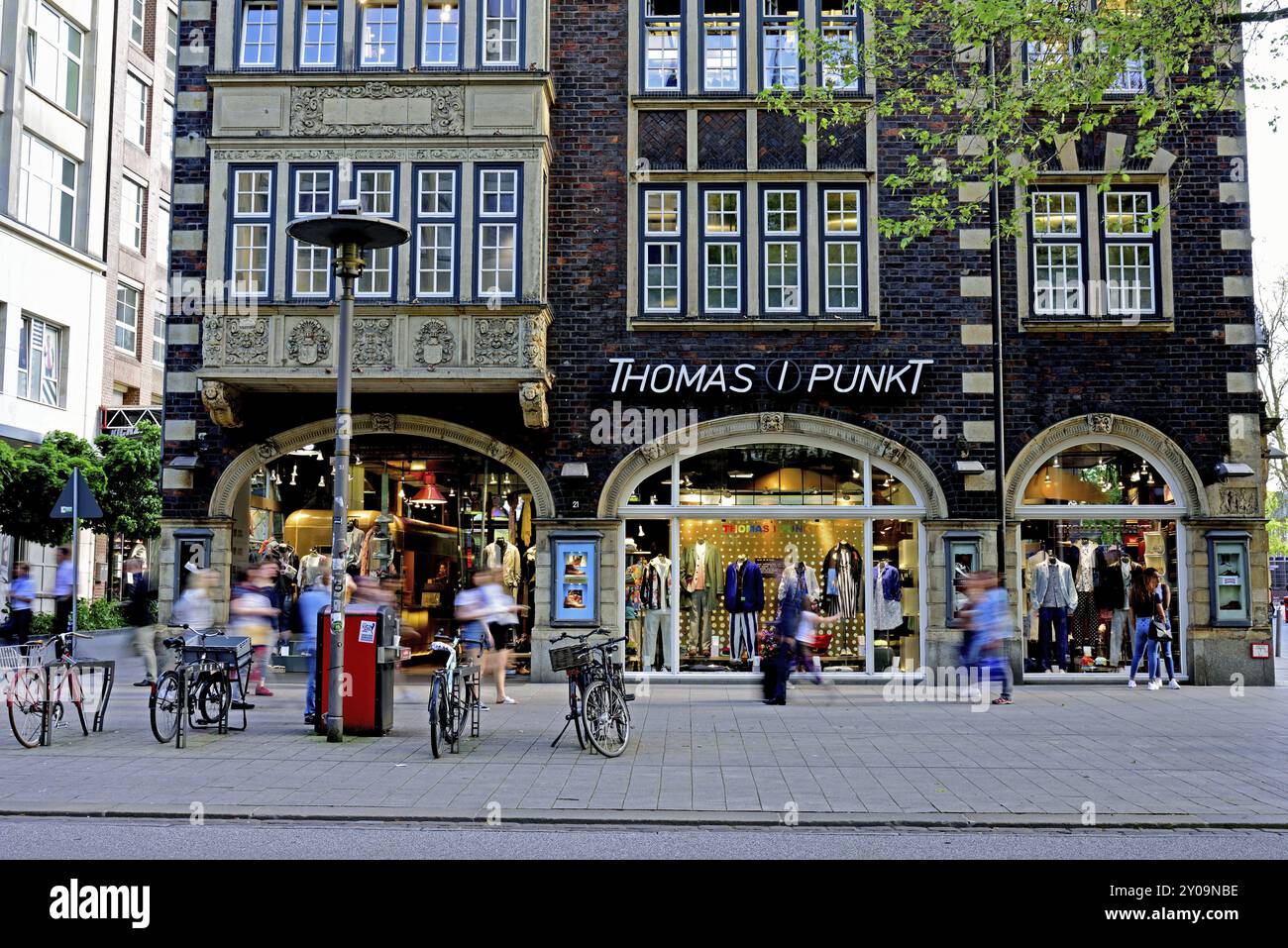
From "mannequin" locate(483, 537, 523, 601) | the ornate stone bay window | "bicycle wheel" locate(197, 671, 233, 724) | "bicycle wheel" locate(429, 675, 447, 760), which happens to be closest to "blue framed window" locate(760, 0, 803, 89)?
the ornate stone bay window

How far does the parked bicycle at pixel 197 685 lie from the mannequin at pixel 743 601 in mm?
7518

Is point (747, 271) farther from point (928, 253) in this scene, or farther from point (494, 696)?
point (494, 696)

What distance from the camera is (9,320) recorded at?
29406 millimetres

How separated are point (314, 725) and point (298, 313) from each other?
6.98 metres

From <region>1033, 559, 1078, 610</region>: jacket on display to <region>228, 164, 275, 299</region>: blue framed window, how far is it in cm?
1216

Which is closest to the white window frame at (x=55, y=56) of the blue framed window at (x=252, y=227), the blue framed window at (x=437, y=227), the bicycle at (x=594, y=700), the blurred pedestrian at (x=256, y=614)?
the blue framed window at (x=252, y=227)

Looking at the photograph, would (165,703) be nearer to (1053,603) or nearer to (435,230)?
(435,230)

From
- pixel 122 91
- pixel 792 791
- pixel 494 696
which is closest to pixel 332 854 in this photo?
pixel 792 791

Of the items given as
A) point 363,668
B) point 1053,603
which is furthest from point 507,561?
point 1053,603

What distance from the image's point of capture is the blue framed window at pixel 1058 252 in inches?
728

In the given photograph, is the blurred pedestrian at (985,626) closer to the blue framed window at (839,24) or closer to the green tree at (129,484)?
Result: the blue framed window at (839,24)

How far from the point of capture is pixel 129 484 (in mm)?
26828

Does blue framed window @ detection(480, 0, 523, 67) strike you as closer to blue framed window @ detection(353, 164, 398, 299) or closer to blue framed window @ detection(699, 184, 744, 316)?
blue framed window @ detection(353, 164, 398, 299)

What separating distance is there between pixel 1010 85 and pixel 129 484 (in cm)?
1978
